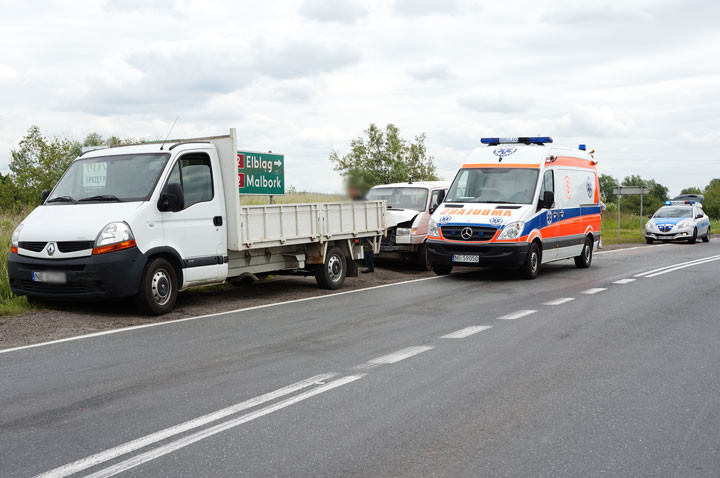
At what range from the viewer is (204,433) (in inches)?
193

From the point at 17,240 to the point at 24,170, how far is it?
130 feet

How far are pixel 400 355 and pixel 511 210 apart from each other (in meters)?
8.24

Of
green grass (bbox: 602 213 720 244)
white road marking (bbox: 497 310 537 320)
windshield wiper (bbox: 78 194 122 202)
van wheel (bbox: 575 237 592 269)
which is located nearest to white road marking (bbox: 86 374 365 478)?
white road marking (bbox: 497 310 537 320)

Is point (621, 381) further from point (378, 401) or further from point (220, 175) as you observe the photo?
point (220, 175)

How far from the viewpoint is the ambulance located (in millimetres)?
14812

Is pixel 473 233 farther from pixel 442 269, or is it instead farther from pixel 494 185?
pixel 442 269

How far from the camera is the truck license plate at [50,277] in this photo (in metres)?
9.66

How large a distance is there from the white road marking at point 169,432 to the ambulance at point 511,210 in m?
8.90

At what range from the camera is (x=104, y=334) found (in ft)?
28.6

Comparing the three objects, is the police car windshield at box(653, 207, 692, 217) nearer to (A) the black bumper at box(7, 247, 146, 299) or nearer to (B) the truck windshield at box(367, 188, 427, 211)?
(B) the truck windshield at box(367, 188, 427, 211)

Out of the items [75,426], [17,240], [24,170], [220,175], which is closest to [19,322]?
[17,240]

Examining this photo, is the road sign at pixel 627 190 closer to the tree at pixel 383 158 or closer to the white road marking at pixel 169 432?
the tree at pixel 383 158

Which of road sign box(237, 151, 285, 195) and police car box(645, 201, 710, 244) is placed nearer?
road sign box(237, 151, 285, 195)

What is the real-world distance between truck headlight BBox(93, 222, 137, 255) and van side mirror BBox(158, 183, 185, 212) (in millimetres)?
652
